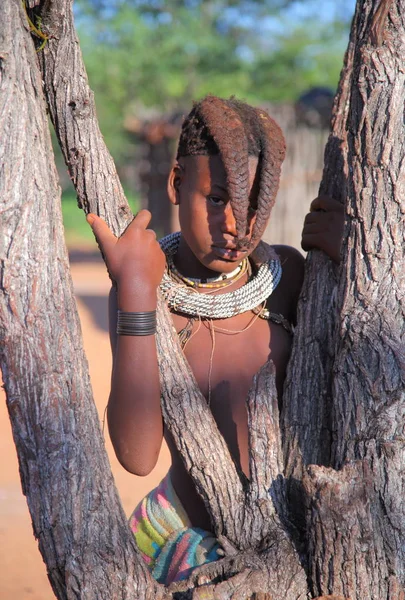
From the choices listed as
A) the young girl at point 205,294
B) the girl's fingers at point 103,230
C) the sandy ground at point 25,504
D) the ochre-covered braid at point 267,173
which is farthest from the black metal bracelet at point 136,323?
the sandy ground at point 25,504

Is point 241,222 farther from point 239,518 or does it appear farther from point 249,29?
point 249,29

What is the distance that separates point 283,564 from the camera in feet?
5.85

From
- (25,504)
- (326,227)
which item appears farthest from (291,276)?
(25,504)

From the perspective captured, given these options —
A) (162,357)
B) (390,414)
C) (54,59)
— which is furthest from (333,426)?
(54,59)

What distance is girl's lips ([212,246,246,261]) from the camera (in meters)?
2.11

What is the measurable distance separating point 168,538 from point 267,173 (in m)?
1.11

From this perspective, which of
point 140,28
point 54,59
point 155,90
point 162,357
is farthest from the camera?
point 155,90

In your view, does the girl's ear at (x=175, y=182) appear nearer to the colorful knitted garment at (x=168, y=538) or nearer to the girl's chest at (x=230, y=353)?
the girl's chest at (x=230, y=353)

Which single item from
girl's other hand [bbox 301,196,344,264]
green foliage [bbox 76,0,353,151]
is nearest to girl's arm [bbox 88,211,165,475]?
girl's other hand [bbox 301,196,344,264]

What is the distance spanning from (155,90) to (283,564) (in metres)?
17.9

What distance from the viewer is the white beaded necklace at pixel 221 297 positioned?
2.16 m

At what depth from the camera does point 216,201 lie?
2.11 meters

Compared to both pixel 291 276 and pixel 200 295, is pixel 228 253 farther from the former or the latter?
pixel 291 276

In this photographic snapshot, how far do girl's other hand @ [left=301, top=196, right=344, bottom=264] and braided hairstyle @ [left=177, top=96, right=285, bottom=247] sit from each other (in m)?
0.19
